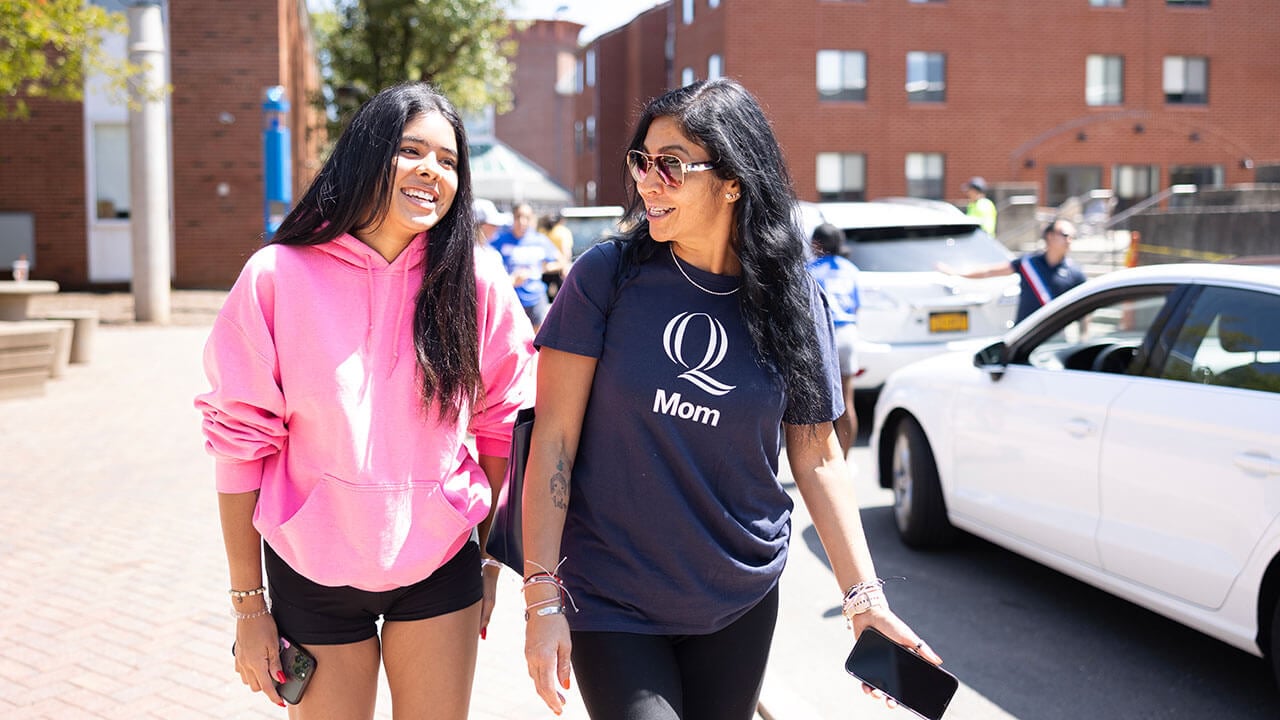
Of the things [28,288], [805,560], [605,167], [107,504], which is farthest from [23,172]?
[605,167]

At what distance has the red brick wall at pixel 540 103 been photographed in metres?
73.0

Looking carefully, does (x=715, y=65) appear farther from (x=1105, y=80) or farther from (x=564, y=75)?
(x=564, y=75)

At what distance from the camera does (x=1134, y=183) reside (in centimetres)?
4359

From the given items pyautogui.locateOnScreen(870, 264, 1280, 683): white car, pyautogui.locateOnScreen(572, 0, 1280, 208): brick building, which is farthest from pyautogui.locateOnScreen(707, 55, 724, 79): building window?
pyautogui.locateOnScreen(870, 264, 1280, 683): white car

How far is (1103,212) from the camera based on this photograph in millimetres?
34250

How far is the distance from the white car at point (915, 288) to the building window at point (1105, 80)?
118 feet

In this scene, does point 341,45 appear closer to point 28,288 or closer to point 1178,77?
point 28,288

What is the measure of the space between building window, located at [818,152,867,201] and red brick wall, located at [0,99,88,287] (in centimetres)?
2409

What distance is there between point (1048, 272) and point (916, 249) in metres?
1.43

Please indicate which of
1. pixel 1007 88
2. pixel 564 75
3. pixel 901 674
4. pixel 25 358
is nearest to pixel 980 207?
pixel 25 358

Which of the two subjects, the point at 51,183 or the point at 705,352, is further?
the point at 51,183

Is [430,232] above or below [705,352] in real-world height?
above

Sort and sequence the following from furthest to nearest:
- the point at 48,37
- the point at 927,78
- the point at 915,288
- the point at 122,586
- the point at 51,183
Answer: the point at 927,78 < the point at 51,183 < the point at 48,37 < the point at 915,288 < the point at 122,586

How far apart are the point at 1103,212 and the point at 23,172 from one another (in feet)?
91.7
